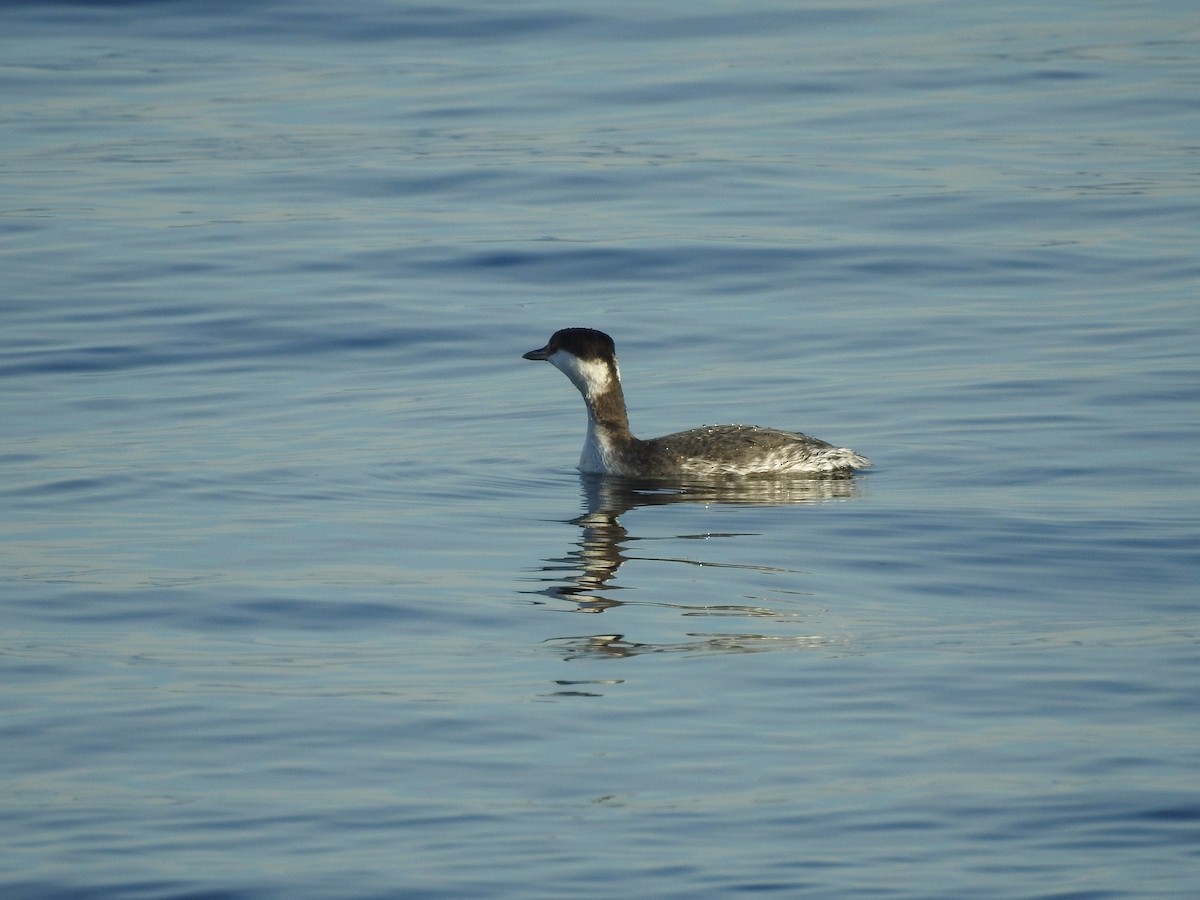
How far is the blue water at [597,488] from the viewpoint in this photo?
8516 mm

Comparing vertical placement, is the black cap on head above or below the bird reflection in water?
above

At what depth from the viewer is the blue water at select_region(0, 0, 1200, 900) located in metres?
8.52

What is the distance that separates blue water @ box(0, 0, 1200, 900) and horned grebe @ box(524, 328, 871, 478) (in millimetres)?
214

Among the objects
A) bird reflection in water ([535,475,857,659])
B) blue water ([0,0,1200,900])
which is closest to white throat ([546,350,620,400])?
blue water ([0,0,1200,900])

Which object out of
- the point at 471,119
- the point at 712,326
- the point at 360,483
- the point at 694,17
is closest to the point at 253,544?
the point at 360,483

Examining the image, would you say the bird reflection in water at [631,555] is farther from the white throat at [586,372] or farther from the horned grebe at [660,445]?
the white throat at [586,372]

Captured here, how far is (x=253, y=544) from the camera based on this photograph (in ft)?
43.8

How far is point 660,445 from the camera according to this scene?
1595 centimetres

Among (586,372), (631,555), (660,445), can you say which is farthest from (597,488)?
(631,555)

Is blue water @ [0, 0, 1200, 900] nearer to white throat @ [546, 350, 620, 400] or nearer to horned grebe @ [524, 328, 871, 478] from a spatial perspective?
horned grebe @ [524, 328, 871, 478]

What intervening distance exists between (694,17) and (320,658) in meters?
30.2

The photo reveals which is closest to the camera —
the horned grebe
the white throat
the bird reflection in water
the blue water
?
the blue water

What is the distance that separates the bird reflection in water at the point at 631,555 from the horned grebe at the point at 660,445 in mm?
101

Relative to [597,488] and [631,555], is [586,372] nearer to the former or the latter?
[597,488]
